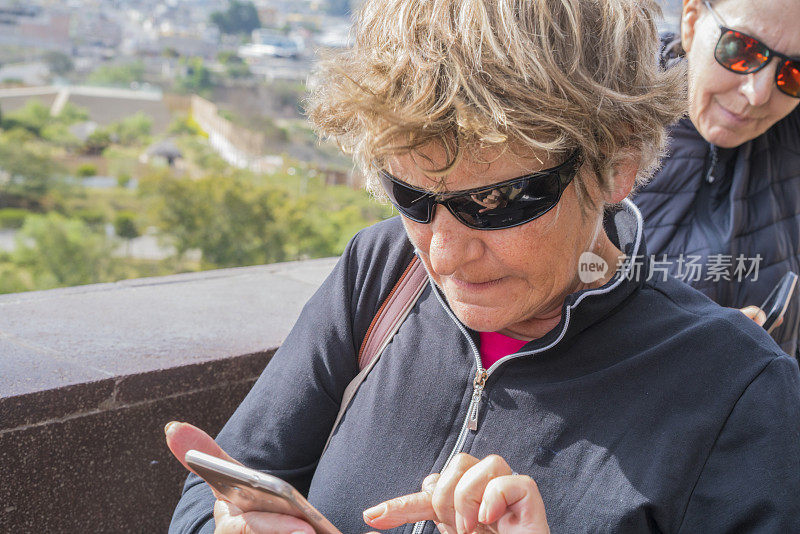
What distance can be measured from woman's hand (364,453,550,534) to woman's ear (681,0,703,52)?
1.90 meters

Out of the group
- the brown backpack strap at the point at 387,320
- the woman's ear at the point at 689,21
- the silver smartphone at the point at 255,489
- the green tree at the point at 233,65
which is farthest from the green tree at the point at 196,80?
the silver smartphone at the point at 255,489

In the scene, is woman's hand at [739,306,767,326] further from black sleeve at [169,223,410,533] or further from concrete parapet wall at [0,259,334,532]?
concrete parapet wall at [0,259,334,532]

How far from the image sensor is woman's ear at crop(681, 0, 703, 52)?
2.56 meters

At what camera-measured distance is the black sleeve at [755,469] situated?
128cm

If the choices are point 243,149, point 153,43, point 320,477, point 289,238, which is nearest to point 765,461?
point 320,477

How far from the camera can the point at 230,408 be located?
102 inches

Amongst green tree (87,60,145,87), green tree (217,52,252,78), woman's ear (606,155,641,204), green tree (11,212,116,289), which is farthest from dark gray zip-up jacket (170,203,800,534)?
A: green tree (87,60,145,87)

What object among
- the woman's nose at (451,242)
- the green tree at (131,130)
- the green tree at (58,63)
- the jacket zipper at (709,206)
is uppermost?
the woman's nose at (451,242)

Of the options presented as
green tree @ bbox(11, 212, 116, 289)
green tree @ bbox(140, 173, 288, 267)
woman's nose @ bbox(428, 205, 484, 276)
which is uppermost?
woman's nose @ bbox(428, 205, 484, 276)

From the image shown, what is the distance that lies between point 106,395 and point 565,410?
1.40m

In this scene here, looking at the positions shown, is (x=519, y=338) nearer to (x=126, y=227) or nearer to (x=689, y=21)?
(x=689, y=21)

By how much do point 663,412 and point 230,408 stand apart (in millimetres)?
1578

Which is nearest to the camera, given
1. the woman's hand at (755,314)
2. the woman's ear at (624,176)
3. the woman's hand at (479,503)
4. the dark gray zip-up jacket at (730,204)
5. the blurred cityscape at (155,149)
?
the woman's hand at (479,503)

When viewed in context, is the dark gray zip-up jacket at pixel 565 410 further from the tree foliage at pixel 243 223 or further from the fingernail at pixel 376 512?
the tree foliage at pixel 243 223
